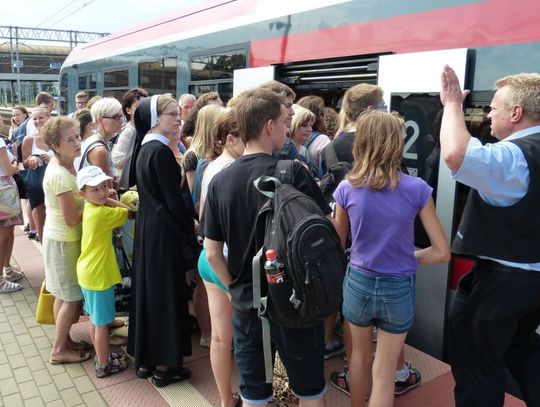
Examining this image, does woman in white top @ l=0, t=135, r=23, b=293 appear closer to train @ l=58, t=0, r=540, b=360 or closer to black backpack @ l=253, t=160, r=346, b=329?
train @ l=58, t=0, r=540, b=360

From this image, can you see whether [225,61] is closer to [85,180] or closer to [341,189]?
[85,180]

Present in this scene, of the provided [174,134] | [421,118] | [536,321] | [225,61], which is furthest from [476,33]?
[225,61]

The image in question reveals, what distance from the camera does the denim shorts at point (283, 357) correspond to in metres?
1.89

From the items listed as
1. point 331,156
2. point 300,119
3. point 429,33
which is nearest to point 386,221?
point 331,156

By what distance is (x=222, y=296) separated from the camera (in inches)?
98.1

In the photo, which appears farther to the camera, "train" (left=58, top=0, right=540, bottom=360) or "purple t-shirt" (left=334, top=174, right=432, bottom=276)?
"train" (left=58, top=0, right=540, bottom=360)

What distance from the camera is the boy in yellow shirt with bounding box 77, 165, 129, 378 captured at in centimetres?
291

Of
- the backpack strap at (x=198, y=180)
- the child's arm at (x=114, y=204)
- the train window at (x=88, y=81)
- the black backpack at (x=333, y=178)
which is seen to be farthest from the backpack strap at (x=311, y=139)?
the train window at (x=88, y=81)

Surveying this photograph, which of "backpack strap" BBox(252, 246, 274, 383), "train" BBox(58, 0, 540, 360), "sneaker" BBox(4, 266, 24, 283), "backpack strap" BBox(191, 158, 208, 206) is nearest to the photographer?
"backpack strap" BBox(252, 246, 274, 383)

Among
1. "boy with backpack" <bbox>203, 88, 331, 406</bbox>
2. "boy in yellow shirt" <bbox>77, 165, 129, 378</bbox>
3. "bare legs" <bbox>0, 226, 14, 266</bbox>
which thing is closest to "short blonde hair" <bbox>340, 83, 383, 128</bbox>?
Answer: "boy with backpack" <bbox>203, 88, 331, 406</bbox>

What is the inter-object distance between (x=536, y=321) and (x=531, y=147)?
84 cm

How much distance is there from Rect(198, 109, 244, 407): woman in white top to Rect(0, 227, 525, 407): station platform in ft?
1.28

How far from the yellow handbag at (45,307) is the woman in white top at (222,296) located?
1.52 meters

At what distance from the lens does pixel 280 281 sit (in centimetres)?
170
